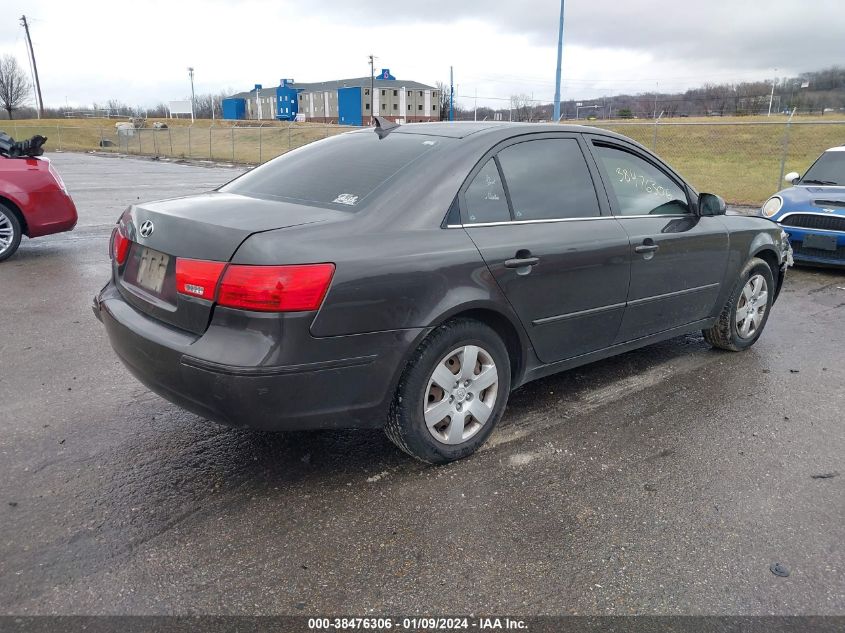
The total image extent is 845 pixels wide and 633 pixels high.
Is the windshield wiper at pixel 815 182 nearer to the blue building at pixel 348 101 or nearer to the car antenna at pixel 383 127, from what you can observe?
the car antenna at pixel 383 127

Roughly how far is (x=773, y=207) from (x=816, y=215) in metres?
0.62

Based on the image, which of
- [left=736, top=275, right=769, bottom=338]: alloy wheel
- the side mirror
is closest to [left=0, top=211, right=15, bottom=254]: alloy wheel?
the side mirror

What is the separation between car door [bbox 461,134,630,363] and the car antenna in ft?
2.49

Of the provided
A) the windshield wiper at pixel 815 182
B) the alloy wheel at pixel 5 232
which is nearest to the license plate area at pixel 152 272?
the alloy wheel at pixel 5 232

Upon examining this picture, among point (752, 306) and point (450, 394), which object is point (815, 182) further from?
point (450, 394)

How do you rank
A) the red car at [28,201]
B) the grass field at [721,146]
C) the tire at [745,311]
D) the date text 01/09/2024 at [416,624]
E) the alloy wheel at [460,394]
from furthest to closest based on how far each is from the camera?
1. the grass field at [721,146]
2. the red car at [28,201]
3. the tire at [745,311]
4. the alloy wheel at [460,394]
5. the date text 01/09/2024 at [416,624]

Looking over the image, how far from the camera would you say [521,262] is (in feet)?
11.2

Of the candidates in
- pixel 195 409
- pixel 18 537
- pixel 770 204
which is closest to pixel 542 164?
pixel 195 409

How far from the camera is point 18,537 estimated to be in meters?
2.71

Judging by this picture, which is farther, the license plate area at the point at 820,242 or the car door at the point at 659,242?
the license plate area at the point at 820,242

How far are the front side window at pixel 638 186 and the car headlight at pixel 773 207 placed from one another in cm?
490

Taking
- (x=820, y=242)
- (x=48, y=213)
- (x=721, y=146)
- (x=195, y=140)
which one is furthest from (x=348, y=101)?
(x=820, y=242)

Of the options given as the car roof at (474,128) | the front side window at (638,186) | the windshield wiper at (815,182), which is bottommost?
the windshield wiper at (815,182)

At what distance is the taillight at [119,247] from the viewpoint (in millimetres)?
3401
